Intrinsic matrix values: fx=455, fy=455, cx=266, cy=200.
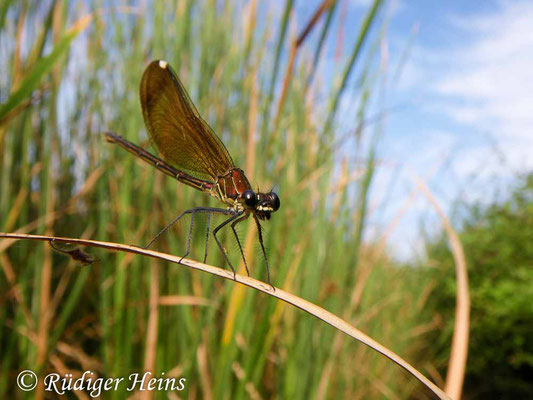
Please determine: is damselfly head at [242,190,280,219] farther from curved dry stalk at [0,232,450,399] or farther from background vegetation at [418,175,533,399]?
background vegetation at [418,175,533,399]

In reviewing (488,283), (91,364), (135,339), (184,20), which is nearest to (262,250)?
(184,20)

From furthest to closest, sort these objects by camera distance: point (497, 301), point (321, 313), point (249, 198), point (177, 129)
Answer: point (497, 301) → point (177, 129) → point (249, 198) → point (321, 313)

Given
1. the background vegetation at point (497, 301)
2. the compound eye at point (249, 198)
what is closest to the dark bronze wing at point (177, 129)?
the compound eye at point (249, 198)

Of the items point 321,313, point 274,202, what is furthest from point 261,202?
point 321,313

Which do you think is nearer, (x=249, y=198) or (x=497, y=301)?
(x=249, y=198)

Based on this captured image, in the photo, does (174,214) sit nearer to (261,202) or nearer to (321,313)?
(261,202)

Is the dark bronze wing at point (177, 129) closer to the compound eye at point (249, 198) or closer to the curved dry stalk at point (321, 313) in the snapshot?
the compound eye at point (249, 198)

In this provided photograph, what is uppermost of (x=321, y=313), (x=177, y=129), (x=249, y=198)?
(x=177, y=129)
